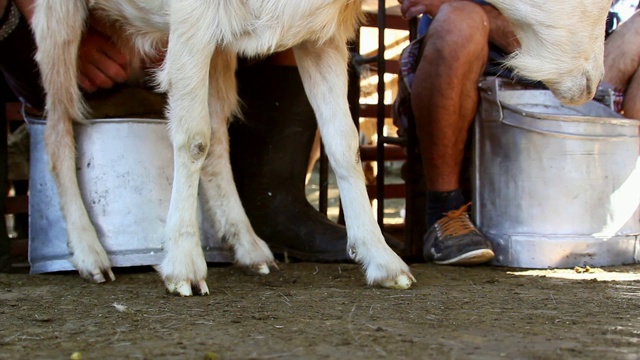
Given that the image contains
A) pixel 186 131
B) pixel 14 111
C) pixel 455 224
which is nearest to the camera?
pixel 186 131

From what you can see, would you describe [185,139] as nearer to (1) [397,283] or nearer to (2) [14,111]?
(1) [397,283]

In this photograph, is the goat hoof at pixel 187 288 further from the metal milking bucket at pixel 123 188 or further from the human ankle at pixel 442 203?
the human ankle at pixel 442 203

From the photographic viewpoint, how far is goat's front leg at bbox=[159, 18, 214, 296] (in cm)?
270

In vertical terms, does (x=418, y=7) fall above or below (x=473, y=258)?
above

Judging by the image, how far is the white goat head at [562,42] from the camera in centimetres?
250

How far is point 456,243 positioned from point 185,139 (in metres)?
1.26

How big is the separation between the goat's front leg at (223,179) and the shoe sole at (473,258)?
2.55ft

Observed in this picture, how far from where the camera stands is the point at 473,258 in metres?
3.29

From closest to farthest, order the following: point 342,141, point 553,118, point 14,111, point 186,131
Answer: point 186,131
point 342,141
point 553,118
point 14,111

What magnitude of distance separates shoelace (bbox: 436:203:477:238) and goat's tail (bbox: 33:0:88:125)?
166 cm

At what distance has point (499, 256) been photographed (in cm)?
340

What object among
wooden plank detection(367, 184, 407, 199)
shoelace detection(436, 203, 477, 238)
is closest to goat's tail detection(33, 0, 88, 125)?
→ shoelace detection(436, 203, 477, 238)

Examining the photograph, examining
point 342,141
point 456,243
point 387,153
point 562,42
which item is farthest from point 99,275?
point 387,153

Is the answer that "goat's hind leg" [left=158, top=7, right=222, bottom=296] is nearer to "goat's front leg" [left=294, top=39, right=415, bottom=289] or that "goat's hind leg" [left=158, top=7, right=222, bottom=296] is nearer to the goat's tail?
"goat's front leg" [left=294, top=39, right=415, bottom=289]
